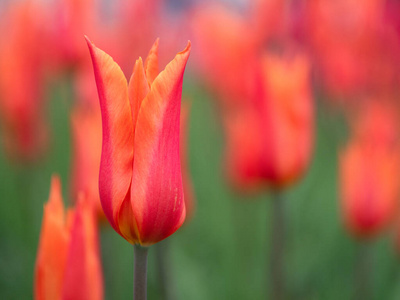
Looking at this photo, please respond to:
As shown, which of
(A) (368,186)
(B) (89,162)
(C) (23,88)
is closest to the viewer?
(B) (89,162)

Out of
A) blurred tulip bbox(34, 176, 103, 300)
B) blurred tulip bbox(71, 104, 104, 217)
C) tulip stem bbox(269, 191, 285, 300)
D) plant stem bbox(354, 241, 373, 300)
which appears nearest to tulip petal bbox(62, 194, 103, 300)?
blurred tulip bbox(34, 176, 103, 300)

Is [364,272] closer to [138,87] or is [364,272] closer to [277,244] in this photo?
[277,244]

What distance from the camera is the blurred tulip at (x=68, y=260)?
59 centimetres

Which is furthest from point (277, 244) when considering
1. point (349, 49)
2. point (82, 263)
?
point (349, 49)

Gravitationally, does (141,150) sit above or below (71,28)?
below

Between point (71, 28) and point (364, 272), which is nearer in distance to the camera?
point (364, 272)

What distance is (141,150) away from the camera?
555mm

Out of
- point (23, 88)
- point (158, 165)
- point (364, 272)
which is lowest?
point (364, 272)

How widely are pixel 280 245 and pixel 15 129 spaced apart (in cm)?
87

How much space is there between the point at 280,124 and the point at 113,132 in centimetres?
68

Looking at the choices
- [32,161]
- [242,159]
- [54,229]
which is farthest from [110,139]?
[32,161]

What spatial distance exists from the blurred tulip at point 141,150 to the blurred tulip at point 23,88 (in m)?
1.10

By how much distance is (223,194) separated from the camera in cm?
229

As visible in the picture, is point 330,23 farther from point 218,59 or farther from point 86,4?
point 86,4
